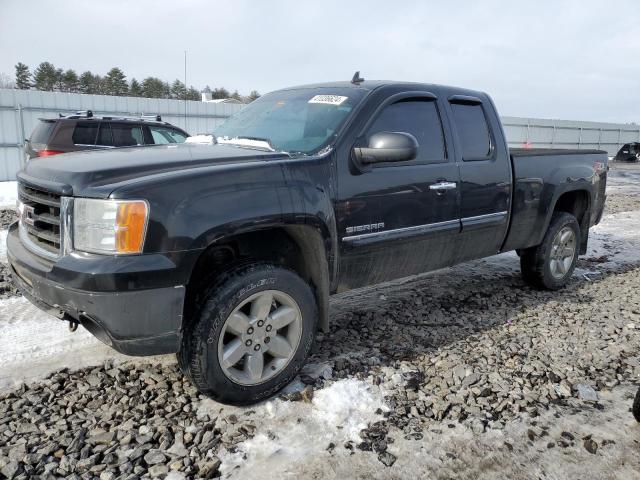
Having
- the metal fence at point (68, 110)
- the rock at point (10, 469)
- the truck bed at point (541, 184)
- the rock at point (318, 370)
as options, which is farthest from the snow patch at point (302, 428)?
the metal fence at point (68, 110)

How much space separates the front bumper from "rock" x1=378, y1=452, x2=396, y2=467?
1.17 metres

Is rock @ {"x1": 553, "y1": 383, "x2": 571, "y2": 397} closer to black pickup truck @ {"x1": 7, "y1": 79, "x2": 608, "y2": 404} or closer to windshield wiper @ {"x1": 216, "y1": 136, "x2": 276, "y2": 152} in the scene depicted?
black pickup truck @ {"x1": 7, "y1": 79, "x2": 608, "y2": 404}

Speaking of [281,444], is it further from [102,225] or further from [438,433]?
[102,225]

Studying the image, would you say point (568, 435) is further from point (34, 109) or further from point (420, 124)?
point (34, 109)

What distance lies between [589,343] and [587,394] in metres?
0.88

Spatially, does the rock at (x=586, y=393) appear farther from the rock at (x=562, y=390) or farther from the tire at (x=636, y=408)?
the tire at (x=636, y=408)

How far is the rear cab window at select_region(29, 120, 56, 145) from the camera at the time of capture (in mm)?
8898

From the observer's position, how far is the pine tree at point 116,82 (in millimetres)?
56562

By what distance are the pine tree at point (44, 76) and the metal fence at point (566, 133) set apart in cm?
4930

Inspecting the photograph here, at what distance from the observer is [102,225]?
2426 millimetres

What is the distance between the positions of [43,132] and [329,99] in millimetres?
7367

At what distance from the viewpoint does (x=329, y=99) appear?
368 cm

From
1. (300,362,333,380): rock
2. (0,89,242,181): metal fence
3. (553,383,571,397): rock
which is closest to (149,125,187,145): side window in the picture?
(0,89,242,181): metal fence

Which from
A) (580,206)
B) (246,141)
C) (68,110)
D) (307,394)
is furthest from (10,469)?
(68,110)
